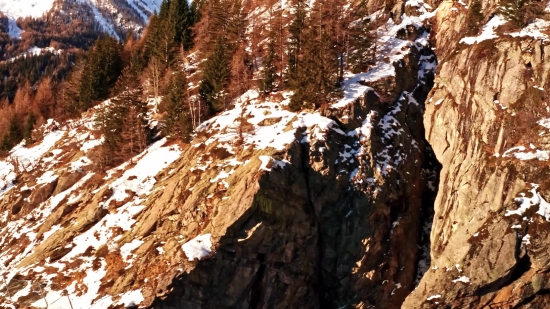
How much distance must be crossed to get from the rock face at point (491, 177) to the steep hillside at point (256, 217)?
2.99m

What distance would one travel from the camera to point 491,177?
2948cm

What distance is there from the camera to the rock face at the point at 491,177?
A: 26.7 m

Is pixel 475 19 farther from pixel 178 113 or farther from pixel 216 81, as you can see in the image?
pixel 178 113

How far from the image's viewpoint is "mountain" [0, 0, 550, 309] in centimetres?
2767

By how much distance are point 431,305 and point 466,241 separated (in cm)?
502

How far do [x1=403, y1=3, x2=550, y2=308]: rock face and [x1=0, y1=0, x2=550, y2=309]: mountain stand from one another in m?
0.12

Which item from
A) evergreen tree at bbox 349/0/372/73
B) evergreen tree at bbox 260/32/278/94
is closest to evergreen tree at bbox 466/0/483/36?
evergreen tree at bbox 349/0/372/73

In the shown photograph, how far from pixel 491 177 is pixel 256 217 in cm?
1723

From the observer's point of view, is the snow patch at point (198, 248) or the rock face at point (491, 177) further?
the snow patch at point (198, 248)

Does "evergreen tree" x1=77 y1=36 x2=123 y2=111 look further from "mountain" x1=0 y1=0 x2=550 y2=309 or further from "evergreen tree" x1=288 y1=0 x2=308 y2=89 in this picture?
"evergreen tree" x1=288 y1=0 x2=308 y2=89

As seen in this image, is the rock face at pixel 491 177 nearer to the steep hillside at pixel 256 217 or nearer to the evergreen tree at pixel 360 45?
the steep hillside at pixel 256 217

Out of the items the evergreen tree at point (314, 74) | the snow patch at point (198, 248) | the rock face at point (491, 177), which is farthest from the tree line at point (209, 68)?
the snow patch at point (198, 248)

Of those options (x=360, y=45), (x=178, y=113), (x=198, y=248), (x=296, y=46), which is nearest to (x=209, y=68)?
(x=178, y=113)

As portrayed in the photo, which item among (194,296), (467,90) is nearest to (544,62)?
(467,90)
